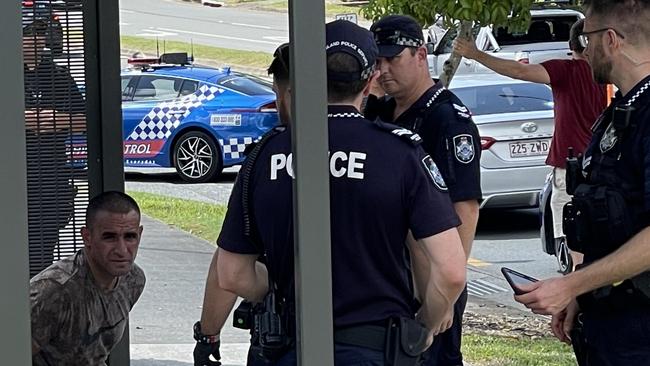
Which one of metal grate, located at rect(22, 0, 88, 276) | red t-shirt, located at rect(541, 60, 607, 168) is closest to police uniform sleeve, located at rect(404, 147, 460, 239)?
metal grate, located at rect(22, 0, 88, 276)

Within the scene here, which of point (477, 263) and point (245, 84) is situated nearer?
point (477, 263)

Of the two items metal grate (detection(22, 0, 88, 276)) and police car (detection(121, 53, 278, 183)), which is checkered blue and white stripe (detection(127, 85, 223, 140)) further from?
metal grate (detection(22, 0, 88, 276))

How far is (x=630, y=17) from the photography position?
3.04 meters

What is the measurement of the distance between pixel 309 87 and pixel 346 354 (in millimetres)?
924

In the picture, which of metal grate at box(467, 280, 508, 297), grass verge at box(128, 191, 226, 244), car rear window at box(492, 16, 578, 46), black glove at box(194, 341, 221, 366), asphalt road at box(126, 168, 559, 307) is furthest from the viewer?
car rear window at box(492, 16, 578, 46)

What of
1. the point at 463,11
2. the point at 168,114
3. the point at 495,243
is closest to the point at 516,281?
the point at 463,11

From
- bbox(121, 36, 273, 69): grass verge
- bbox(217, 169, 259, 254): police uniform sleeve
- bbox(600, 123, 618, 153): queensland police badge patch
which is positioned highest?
bbox(121, 36, 273, 69): grass verge

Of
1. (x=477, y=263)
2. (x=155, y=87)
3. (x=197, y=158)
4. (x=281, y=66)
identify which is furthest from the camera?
(x=197, y=158)

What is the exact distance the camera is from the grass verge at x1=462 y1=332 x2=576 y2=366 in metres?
6.89

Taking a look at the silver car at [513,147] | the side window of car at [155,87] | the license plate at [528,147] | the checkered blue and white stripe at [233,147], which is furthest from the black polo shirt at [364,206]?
the side window of car at [155,87]

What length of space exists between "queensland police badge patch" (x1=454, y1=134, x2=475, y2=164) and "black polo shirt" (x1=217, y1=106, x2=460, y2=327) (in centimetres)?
98

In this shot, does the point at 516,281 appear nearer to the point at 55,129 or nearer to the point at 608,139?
the point at 608,139

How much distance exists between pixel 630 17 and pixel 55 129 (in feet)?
7.81

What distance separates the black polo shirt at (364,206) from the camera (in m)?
2.98
